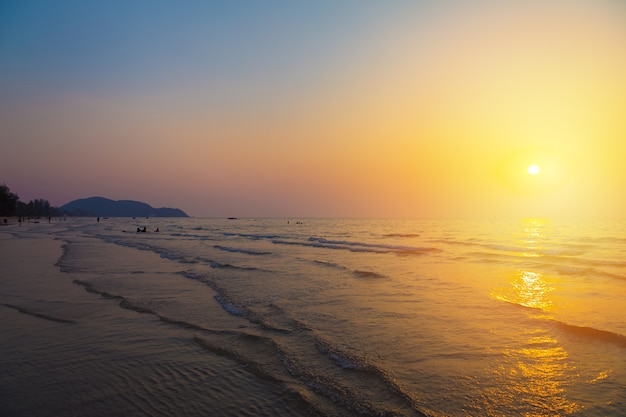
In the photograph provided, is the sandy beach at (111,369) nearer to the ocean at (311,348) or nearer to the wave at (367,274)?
the ocean at (311,348)

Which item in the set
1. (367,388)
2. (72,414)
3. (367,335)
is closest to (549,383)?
(367,388)

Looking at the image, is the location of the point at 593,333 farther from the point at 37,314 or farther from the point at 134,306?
the point at 37,314

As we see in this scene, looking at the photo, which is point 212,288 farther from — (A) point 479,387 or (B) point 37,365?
(A) point 479,387

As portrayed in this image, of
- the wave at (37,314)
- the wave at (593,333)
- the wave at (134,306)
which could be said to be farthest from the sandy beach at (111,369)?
the wave at (593,333)

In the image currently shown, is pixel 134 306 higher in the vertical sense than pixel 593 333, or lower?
lower

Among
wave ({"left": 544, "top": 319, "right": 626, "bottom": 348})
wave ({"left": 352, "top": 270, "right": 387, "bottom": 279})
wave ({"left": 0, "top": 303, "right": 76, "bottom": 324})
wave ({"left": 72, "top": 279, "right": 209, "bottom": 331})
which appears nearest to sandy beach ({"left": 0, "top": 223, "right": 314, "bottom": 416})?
wave ({"left": 0, "top": 303, "right": 76, "bottom": 324})

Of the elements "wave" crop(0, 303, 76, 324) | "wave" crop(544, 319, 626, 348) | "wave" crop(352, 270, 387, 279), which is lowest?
"wave" crop(0, 303, 76, 324)

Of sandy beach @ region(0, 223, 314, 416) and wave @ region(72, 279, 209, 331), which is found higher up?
sandy beach @ region(0, 223, 314, 416)

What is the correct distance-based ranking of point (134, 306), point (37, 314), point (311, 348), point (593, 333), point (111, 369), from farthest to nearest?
point (134, 306), point (37, 314), point (593, 333), point (311, 348), point (111, 369)

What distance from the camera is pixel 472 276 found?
68.6 feet

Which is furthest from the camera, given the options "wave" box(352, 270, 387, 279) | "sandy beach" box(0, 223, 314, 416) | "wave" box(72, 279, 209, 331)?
"wave" box(352, 270, 387, 279)

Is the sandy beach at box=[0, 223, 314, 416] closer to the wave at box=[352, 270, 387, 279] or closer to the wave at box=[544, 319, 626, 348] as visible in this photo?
the wave at box=[544, 319, 626, 348]

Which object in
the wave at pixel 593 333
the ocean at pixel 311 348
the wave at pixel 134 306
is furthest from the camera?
the wave at pixel 134 306

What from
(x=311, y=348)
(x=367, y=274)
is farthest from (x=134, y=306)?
(x=367, y=274)
